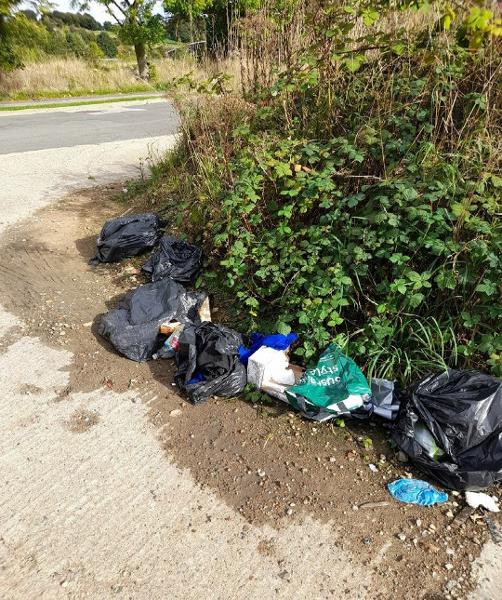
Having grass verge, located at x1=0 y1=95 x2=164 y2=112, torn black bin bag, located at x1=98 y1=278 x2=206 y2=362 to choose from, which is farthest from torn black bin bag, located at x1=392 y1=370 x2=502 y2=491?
grass verge, located at x1=0 y1=95 x2=164 y2=112

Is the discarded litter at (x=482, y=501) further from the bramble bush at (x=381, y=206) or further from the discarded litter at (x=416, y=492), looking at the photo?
the bramble bush at (x=381, y=206)

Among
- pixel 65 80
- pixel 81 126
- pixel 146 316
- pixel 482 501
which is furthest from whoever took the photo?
pixel 65 80

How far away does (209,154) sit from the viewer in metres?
4.52

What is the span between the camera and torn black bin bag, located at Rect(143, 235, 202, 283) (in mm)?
3809

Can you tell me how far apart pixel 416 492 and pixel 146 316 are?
2064 mm

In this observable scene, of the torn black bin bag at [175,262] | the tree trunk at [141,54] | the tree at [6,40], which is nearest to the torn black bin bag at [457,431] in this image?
the torn black bin bag at [175,262]

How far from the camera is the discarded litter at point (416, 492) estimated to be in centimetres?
218

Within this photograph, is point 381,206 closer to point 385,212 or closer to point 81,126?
point 385,212

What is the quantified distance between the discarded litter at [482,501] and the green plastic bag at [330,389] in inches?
26.3

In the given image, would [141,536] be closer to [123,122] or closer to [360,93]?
[360,93]

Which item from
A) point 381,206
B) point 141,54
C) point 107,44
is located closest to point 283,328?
point 381,206

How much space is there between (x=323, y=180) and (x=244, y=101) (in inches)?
84.0

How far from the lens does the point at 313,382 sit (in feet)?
8.67

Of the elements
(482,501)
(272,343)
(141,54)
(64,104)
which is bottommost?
(64,104)
